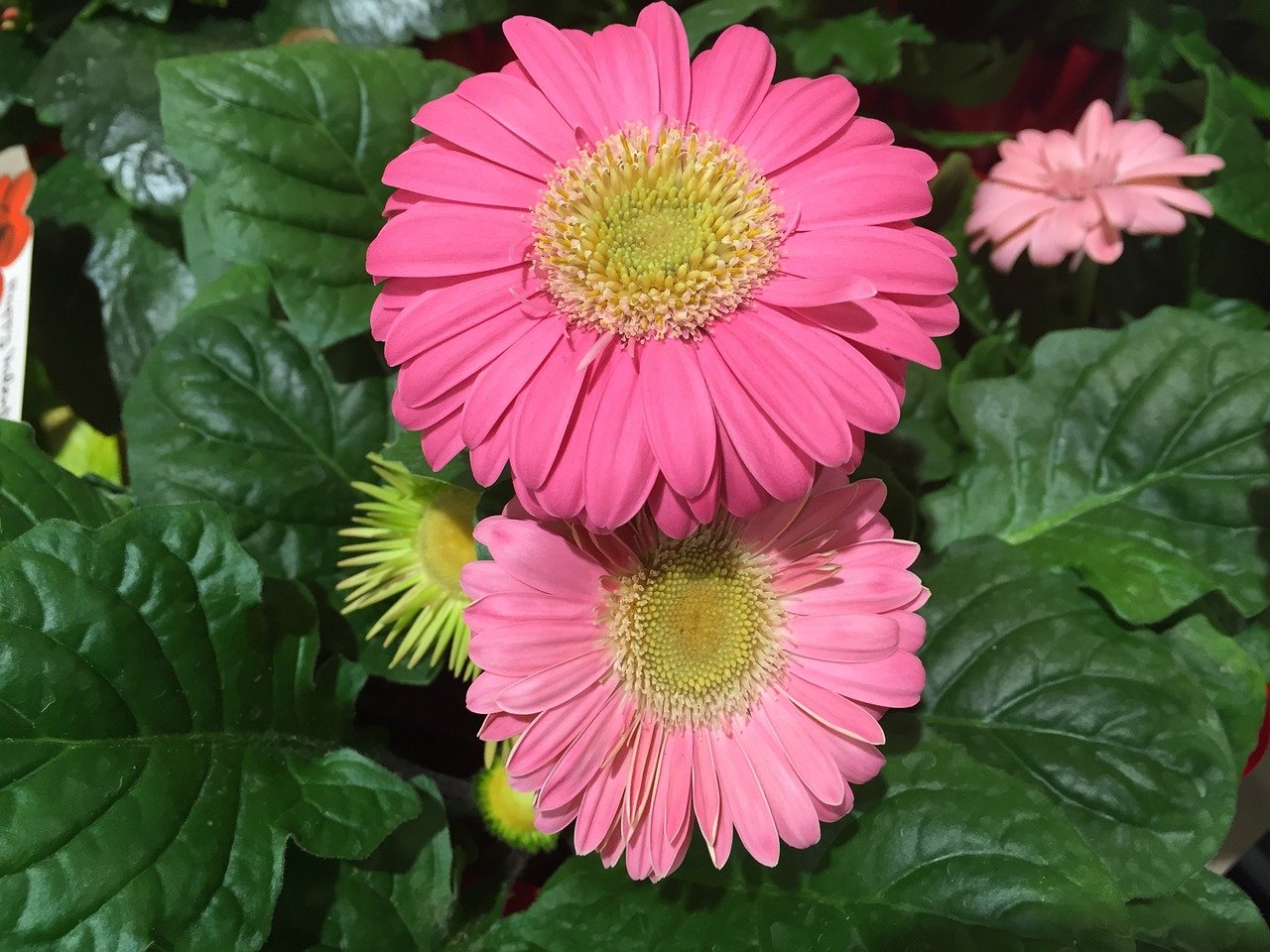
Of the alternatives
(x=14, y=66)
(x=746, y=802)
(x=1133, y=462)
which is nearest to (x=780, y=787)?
(x=746, y=802)

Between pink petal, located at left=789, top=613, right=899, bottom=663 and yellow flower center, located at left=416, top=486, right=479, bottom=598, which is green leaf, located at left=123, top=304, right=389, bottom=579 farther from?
pink petal, located at left=789, top=613, right=899, bottom=663

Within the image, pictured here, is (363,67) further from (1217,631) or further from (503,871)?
(1217,631)

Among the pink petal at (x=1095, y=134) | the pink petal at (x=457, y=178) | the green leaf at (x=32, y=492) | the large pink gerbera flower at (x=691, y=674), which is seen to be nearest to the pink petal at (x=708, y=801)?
the large pink gerbera flower at (x=691, y=674)

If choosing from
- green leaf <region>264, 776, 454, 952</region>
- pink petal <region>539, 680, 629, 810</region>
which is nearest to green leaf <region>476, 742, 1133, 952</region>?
green leaf <region>264, 776, 454, 952</region>

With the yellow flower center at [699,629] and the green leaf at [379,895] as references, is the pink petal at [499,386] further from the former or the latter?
the green leaf at [379,895]

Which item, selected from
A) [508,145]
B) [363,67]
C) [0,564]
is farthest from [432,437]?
[363,67]

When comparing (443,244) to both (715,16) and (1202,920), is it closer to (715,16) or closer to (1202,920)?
(715,16)
